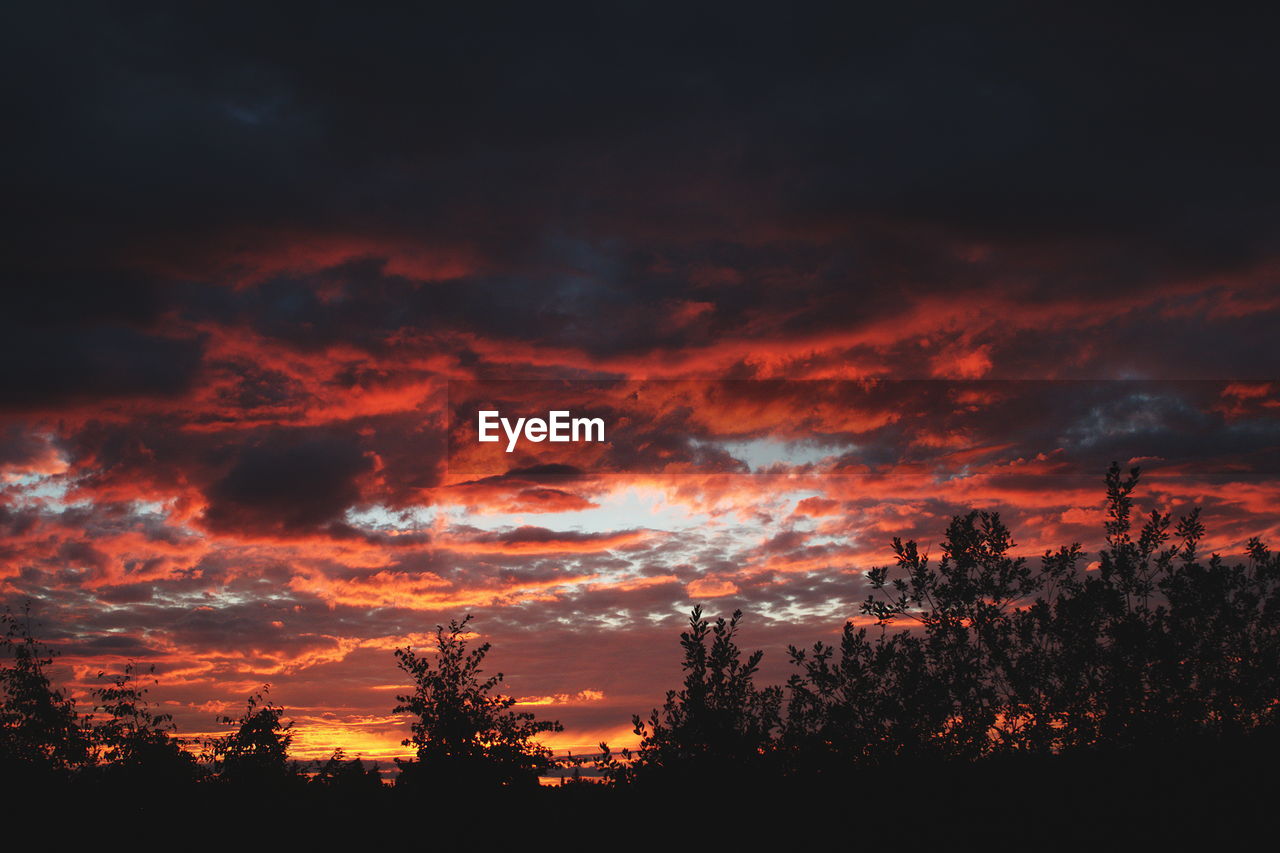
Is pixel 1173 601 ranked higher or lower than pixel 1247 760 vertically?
higher

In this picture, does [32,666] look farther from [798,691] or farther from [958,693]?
[958,693]

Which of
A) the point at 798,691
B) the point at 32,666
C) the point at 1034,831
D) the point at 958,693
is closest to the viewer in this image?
the point at 1034,831

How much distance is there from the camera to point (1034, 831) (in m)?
14.0

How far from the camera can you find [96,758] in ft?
136

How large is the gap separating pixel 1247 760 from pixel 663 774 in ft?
32.3

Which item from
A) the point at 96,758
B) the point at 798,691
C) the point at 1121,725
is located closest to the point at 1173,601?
the point at 1121,725

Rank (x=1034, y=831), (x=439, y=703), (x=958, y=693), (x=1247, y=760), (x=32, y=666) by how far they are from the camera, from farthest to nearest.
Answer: (x=32, y=666), (x=439, y=703), (x=958, y=693), (x=1247, y=760), (x=1034, y=831)

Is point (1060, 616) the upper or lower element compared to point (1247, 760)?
upper

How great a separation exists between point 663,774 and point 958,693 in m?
6.45

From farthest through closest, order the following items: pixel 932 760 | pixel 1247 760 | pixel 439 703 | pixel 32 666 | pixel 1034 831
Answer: pixel 32 666, pixel 439 703, pixel 932 760, pixel 1247 760, pixel 1034 831

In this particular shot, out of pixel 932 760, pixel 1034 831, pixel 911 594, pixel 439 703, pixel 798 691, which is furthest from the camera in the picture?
pixel 439 703

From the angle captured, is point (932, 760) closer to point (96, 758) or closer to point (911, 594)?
point (911, 594)

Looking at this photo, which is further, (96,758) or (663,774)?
(96,758)

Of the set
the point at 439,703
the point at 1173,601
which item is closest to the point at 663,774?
the point at 1173,601
